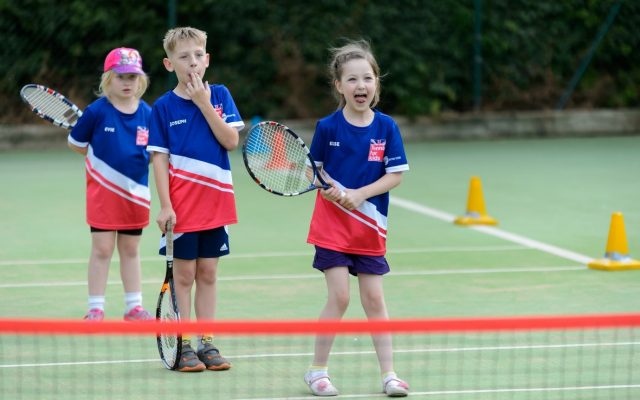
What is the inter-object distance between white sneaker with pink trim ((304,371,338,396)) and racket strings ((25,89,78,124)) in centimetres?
269

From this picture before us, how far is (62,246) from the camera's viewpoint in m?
10.0

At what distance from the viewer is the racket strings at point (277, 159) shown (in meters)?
5.79

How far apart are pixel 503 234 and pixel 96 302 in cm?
424

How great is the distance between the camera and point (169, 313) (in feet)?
20.0

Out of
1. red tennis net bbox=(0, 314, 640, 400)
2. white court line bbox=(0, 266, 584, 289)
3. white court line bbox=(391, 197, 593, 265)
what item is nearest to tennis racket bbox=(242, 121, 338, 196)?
red tennis net bbox=(0, 314, 640, 400)

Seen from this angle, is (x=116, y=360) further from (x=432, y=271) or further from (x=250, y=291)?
(x=432, y=271)

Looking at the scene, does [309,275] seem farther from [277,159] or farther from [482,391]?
[482,391]

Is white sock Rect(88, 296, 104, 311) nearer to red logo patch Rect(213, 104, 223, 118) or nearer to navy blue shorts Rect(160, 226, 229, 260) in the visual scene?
navy blue shorts Rect(160, 226, 229, 260)

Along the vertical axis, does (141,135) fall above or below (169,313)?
above

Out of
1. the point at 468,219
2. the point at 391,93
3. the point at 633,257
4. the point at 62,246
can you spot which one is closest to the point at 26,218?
the point at 62,246

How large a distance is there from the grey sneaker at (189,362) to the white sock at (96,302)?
1.28 metres

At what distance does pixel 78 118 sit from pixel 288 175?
216cm

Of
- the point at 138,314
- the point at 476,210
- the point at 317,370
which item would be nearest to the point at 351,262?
the point at 317,370

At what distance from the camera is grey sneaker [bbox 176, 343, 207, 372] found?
19.8ft
